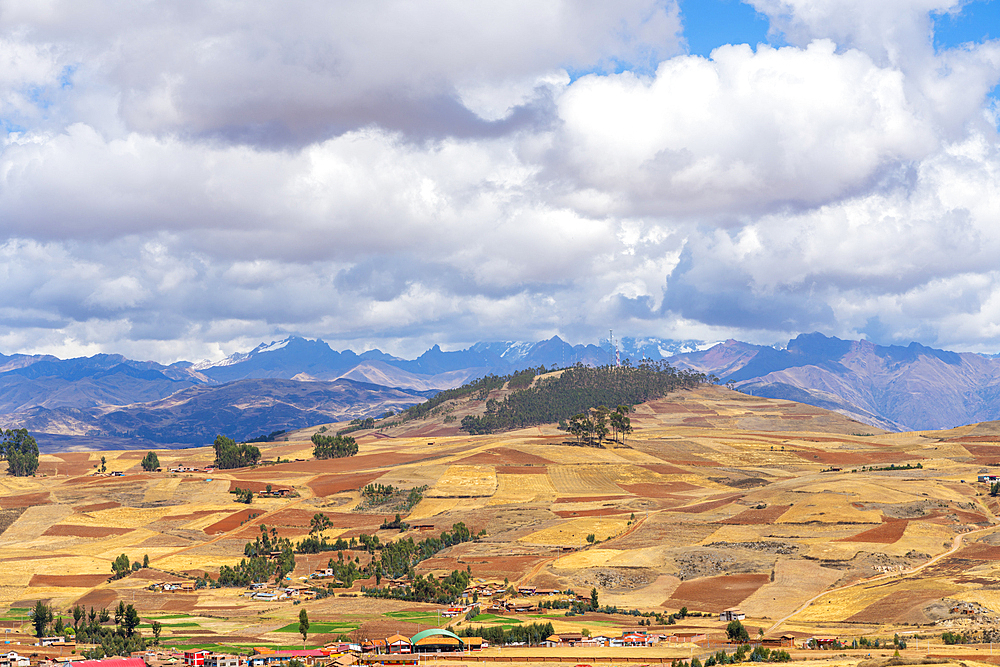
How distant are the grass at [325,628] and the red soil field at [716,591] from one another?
49508 millimetres

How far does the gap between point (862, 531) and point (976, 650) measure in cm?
8609

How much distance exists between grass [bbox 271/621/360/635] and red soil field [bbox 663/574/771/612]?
49.5 metres

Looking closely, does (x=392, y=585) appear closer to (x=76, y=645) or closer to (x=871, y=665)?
(x=76, y=645)

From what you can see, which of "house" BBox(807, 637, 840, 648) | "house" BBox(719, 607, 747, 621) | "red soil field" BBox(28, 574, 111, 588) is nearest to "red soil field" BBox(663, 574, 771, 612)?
"house" BBox(719, 607, 747, 621)

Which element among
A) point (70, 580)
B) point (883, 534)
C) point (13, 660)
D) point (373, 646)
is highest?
point (883, 534)

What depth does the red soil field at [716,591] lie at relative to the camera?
5984 inches

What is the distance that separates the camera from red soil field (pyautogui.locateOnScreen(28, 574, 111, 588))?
589 feet

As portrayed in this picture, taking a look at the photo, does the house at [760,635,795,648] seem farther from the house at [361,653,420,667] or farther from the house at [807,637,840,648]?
the house at [361,653,420,667]

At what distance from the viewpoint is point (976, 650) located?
354 ft

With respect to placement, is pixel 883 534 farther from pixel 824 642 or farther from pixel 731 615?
pixel 824 642

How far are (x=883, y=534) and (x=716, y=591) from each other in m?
48.2

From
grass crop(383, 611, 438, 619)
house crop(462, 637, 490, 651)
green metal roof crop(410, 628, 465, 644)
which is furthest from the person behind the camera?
grass crop(383, 611, 438, 619)

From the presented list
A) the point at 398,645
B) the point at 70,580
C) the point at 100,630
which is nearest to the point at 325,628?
the point at 398,645

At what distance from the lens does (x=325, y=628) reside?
13900 centimetres
